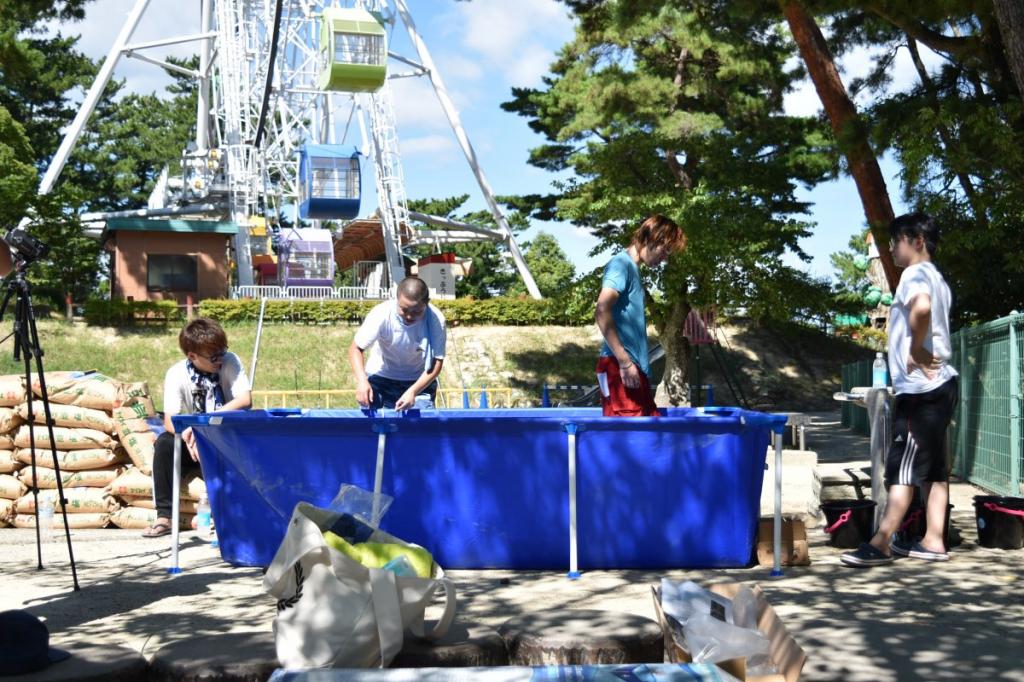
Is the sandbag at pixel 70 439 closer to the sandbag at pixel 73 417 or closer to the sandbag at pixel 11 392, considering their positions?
the sandbag at pixel 73 417

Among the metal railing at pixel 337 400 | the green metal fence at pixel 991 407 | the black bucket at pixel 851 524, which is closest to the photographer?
the black bucket at pixel 851 524

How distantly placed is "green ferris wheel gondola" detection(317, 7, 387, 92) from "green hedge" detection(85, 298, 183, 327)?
1036cm

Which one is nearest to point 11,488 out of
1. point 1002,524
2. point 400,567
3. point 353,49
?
point 400,567

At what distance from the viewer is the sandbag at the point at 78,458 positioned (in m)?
8.65

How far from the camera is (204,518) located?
778 cm

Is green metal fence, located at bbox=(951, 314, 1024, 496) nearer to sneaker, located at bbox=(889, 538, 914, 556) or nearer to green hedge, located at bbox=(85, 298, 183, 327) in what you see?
sneaker, located at bbox=(889, 538, 914, 556)

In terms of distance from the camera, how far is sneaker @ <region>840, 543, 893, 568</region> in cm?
631

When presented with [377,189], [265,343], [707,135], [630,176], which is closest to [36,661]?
[630,176]

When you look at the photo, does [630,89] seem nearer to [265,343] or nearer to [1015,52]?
[265,343]

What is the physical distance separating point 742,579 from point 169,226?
134 ft

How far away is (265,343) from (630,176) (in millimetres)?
13478

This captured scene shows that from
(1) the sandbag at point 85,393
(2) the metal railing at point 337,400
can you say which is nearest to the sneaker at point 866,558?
(1) the sandbag at point 85,393

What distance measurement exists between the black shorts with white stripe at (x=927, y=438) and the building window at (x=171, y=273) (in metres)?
40.2

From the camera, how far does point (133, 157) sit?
62594 millimetres
